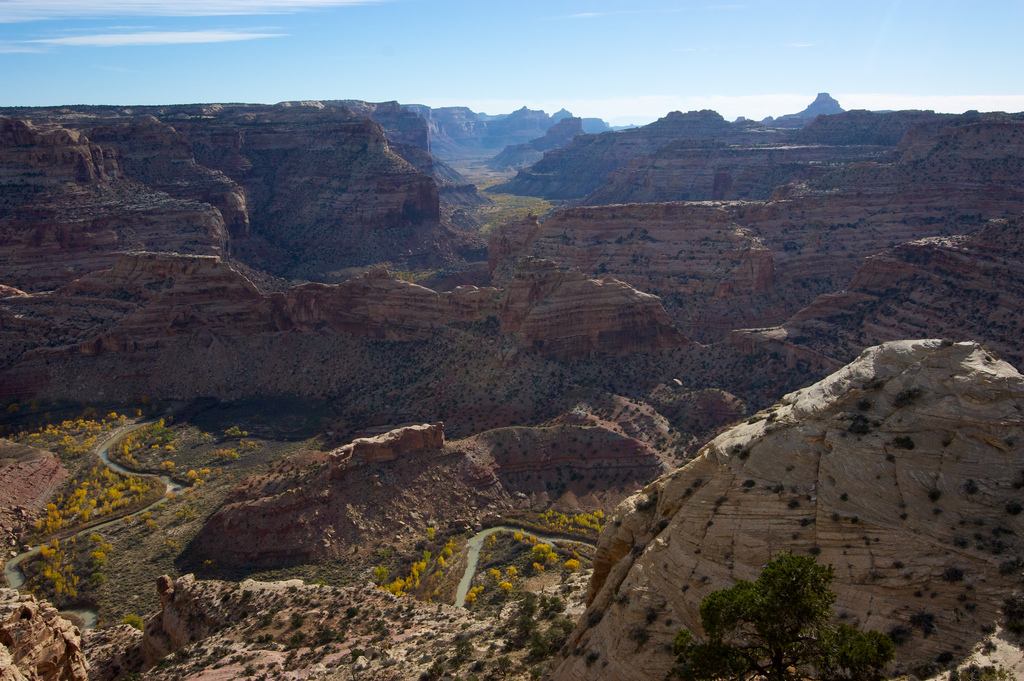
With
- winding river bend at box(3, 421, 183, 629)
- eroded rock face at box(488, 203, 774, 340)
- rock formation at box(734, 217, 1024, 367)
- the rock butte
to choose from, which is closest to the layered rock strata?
eroded rock face at box(488, 203, 774, 340)

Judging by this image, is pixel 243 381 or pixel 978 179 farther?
pixel 978 179

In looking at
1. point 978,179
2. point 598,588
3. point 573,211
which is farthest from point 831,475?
point 978,179

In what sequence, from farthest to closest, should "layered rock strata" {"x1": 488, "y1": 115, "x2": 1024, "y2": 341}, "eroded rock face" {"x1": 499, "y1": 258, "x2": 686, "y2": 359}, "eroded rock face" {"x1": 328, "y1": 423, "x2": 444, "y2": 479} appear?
"layered rock strata" {"x1": 488, "y1": 115, "x2": 1024, "y2": 341} < "eroded rock face" {"x1": 499, "y1": 258, "x2": 686, "y2": 359} < "eroded rock face" {"x1": 328, "y1": 423, "x2": 444, "y2": 479}

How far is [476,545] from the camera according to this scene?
53344mm

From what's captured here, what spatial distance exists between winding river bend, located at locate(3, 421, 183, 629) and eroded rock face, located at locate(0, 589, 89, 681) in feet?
66.4

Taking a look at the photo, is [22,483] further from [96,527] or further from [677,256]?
[677,256]

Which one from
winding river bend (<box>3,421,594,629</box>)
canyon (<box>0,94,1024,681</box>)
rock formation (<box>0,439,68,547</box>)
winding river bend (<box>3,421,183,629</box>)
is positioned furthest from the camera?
rock formation (<box>0,439,68,547</box>)

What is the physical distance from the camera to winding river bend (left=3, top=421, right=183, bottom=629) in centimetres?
4848

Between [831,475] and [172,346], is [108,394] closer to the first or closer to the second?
[172,346]

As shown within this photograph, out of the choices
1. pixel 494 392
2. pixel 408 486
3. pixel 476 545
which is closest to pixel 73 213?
pixel 494 392

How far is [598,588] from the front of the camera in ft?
98.0

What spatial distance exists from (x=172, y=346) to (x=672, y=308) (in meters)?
59.6

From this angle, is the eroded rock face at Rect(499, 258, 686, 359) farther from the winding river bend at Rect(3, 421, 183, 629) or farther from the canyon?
the winding river bend at Rect(3, 421, 183, 629)

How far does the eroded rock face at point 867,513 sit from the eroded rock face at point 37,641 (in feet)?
60.0
